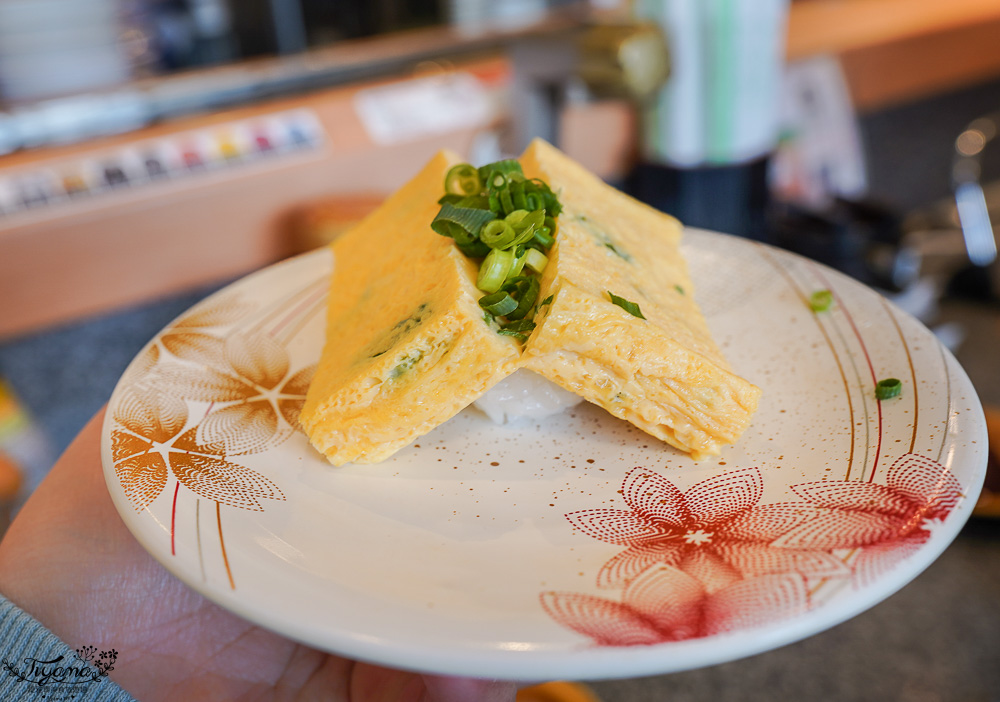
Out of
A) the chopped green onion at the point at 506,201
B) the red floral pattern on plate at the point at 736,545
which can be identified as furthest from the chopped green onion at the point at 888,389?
the chopped green onion at the point at 506,201

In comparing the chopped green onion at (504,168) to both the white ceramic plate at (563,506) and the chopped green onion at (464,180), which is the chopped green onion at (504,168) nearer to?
the chopped green onion at (464,180)

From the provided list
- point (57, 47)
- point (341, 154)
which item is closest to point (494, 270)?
point (341, 154)

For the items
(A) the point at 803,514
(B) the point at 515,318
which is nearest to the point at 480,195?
(B) the point at 515,318

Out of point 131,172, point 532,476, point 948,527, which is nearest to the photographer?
point 948,527

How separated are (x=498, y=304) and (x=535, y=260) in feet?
0.44

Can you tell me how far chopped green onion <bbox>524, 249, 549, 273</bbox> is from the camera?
1.23 m

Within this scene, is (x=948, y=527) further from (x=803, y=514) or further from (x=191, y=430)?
(x=191, y=430)

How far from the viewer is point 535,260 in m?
1.23

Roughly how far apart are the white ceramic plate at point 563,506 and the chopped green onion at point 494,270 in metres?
0.25

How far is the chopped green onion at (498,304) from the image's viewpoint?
1.15 meters

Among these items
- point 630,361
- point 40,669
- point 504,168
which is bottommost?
point 40,669

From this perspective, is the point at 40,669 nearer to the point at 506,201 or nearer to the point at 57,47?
the point at 506,201

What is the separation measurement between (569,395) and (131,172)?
5.75ft

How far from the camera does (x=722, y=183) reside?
2951mm
